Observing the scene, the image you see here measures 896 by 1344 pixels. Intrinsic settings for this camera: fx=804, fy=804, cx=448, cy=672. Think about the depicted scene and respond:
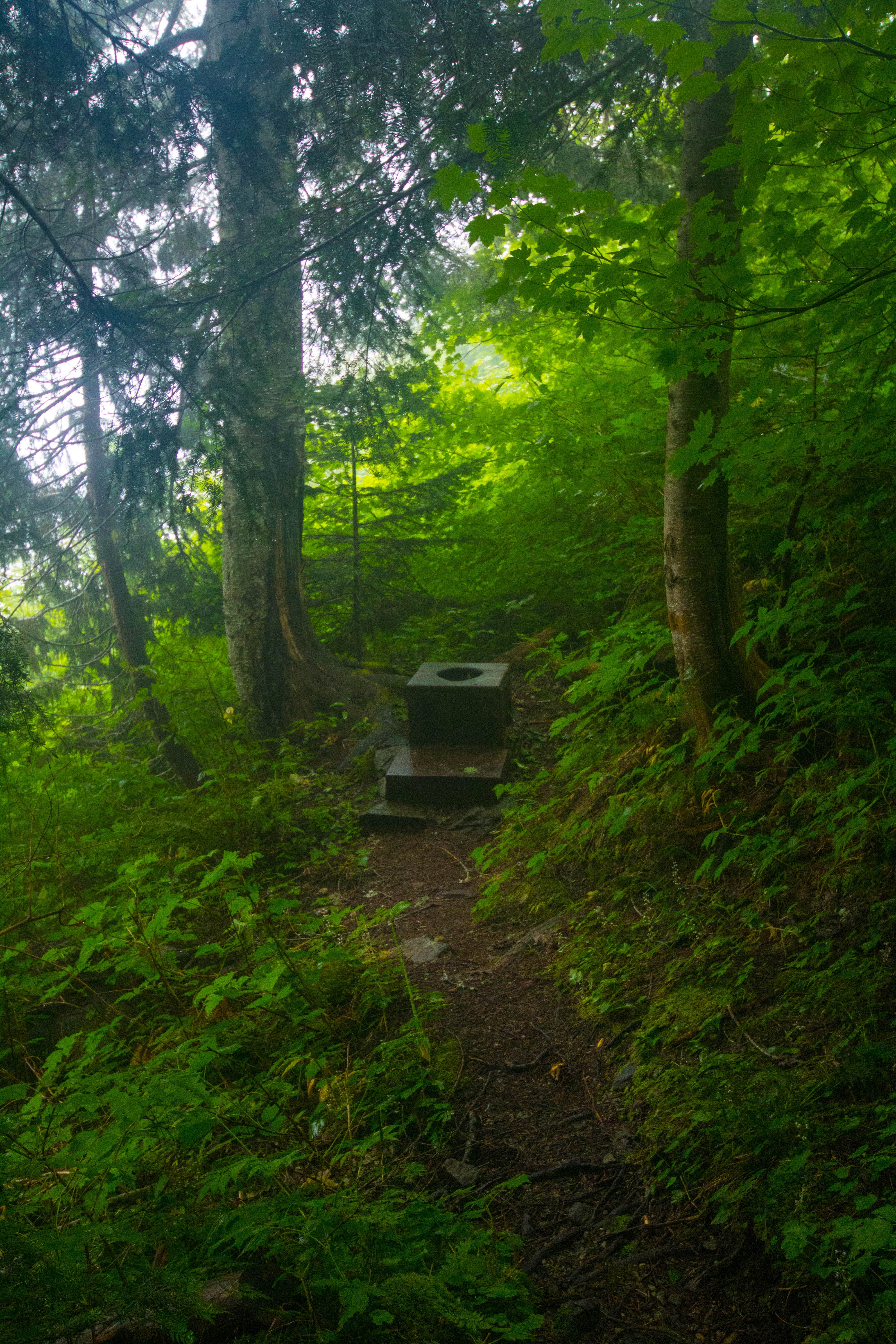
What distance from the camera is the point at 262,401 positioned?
16.7ft

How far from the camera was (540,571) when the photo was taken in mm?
→ 8094

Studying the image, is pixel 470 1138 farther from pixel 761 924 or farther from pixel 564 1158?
pixel 761 924

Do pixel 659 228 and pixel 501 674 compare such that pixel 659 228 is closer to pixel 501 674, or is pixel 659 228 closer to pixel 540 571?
pixel 501 674

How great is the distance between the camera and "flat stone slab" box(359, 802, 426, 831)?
5922mm

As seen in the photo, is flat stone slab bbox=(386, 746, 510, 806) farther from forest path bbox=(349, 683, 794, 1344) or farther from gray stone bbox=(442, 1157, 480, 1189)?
gray stone bbox=(442, 1157, 480, 1189)

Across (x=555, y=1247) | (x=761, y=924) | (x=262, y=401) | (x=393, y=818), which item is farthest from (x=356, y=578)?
(x=555, y=1247)

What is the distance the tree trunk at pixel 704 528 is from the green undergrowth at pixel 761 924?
0.19m

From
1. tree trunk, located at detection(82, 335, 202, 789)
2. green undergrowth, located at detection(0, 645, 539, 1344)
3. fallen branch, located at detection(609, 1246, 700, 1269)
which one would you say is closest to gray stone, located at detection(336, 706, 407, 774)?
green undergrowth, located at detection(0, 645, 539, 1344)

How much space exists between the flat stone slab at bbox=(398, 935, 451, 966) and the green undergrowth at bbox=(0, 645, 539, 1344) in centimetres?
17

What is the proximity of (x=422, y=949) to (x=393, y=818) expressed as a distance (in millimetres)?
1923

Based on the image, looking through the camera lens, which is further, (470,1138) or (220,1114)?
(470,1138)

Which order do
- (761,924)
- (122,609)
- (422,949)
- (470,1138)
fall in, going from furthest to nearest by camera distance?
1. (122,609)
2. (422,949)
3. (761,924)
4. (470,1138)

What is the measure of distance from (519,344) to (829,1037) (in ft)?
22.0

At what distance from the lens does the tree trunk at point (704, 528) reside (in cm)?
371
